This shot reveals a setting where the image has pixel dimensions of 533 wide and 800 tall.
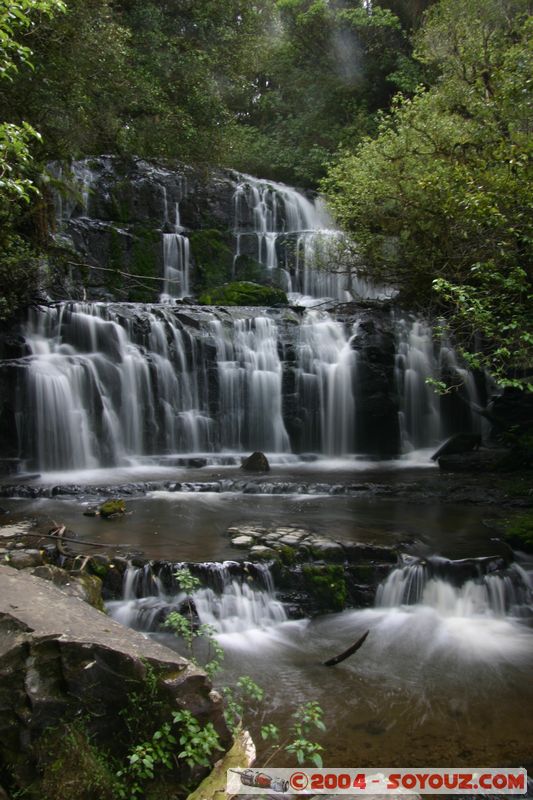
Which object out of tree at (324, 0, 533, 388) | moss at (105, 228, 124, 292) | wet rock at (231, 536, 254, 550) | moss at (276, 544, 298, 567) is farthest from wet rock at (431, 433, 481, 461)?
moss at (105, 228, 124, 292)

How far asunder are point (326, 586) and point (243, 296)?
1265cm

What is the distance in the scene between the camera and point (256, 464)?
13.1 meters

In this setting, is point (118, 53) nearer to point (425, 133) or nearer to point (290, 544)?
point (425, 133)

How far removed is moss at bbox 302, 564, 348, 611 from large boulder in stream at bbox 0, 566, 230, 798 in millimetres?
3352

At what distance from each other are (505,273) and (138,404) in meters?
8.58

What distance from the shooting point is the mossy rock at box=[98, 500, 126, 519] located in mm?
9102

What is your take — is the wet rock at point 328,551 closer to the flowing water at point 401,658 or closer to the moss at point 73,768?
the flowing water at point 401,658

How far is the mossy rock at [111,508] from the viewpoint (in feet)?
29.9

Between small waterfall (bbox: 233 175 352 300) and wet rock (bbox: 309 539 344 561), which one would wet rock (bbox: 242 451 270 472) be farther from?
small waterfall (bbox: 233 175 352 300)

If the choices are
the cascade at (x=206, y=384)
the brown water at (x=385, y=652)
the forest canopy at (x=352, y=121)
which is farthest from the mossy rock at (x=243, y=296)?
the brown water at (x=385, y=652)

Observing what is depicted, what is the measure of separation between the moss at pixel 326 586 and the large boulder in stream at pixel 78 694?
3.35m

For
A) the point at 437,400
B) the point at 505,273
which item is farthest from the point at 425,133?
the point at 437,400

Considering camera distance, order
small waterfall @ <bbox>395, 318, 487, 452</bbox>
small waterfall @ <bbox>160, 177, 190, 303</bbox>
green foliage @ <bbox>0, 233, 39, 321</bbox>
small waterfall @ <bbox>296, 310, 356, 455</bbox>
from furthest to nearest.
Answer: small waterfall @ <bbox>160, 177, 190, 303</bbox> → small waterfall @ <bbox>395, 318, 487, 452</bbox> → small waterfall @ <bbox>296, 310, 356, 455</bbox> → green foliage @ <bbox>0, 233, 39, 321</bbox>

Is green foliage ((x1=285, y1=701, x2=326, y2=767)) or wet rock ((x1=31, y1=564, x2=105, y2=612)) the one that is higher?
wet rock ((x1=31, y1=564, x2=105, y2=612))
